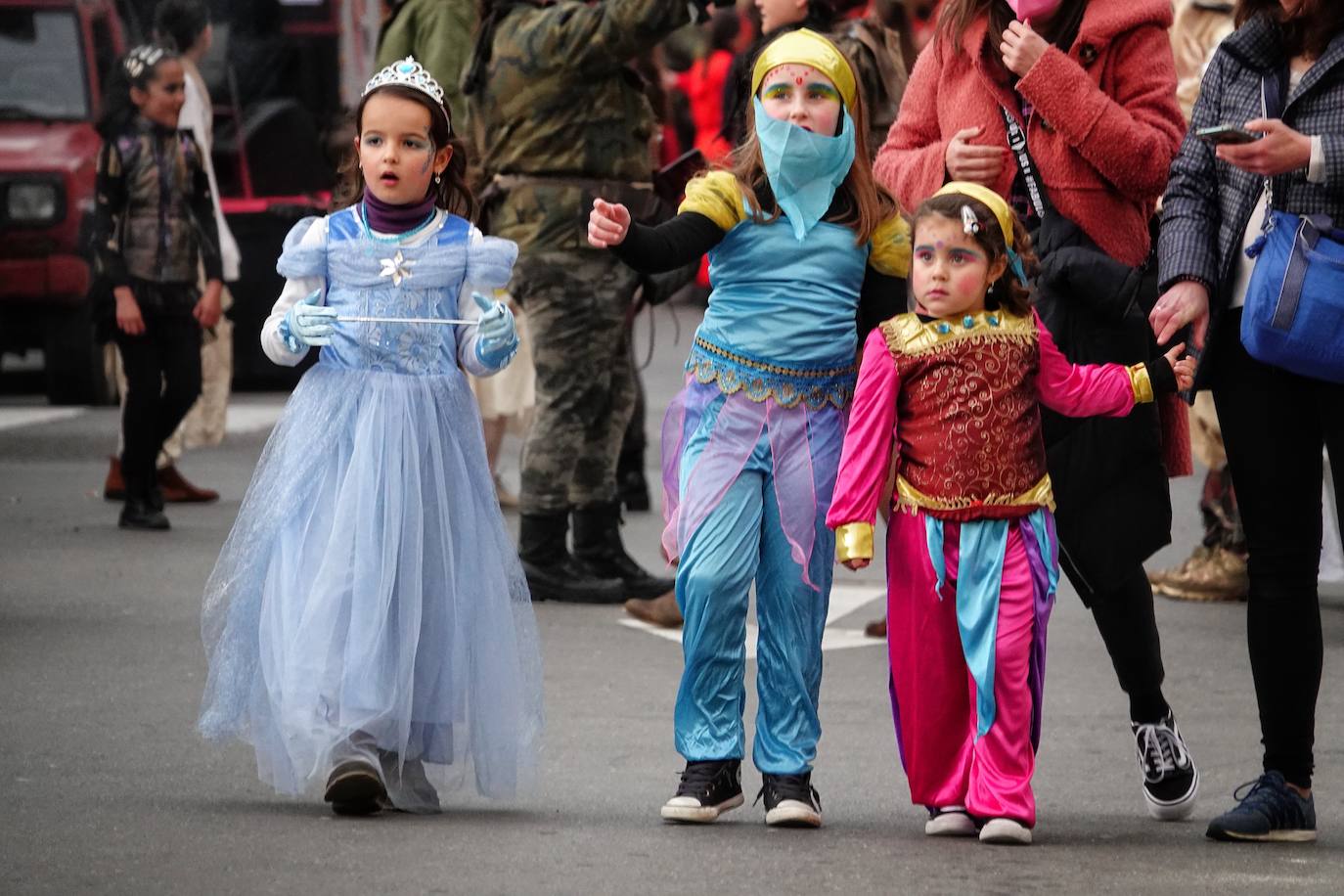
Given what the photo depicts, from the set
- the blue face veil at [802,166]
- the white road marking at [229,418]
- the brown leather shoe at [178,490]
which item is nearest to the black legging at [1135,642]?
the blue face veil at [802,166]

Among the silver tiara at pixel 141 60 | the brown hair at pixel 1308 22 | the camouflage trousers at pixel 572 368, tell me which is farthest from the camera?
the silver tiara at pixel 141 60

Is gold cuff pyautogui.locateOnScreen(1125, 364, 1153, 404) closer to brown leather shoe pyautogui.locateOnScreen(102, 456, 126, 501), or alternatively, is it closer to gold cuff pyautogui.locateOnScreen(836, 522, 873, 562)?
gold cuff pyautogui.locateOnScreen(836, 522, 873, 562)

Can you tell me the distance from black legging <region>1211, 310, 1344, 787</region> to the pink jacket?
18.3 inches

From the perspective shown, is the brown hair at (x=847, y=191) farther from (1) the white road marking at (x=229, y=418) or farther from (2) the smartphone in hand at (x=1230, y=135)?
(1) the white road marking at (x=229, y=418)

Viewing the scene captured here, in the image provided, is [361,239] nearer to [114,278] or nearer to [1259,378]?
[1259,378]

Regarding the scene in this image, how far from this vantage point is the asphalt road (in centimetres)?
523

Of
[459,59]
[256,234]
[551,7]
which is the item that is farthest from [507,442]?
[551,7]

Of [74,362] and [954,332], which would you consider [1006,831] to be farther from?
[74,362]

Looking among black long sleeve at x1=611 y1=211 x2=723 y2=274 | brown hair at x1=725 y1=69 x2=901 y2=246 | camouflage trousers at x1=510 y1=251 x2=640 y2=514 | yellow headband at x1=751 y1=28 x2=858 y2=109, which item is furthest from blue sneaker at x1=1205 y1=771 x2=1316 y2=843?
camouflage trousers at x1=510 y1=251 x2=640 y2=514

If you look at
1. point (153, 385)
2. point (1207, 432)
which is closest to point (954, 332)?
point (1207, 432)

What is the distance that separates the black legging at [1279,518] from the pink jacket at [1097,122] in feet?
1.53

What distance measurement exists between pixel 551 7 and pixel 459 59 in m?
1.57

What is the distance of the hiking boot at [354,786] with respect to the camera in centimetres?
568

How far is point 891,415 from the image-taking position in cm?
560
